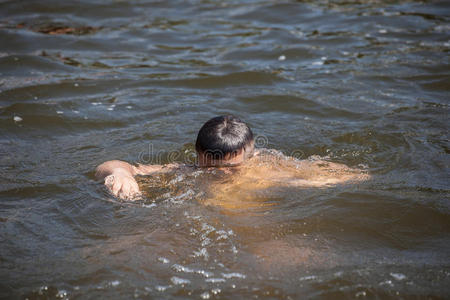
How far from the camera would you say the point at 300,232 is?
3.31 m

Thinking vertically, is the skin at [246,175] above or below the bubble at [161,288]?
above

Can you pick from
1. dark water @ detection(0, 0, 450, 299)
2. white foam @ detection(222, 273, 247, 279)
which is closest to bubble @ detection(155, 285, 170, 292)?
dark water @ detection(0, 0, 450, 299)

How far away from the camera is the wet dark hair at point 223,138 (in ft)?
12.3

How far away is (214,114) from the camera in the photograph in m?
5.94

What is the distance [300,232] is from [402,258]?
0.68 meters

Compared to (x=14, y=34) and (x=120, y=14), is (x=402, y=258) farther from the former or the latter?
(x=120, y=14)

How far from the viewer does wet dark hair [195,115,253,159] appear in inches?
148

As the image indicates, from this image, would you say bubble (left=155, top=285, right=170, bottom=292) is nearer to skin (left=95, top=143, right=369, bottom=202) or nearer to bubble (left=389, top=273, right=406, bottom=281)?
skin (left=95, top=143, right=369, bottom=202)

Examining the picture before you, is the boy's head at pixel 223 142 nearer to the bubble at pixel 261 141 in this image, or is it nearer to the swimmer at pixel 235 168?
the swimmer at pixel 235 168

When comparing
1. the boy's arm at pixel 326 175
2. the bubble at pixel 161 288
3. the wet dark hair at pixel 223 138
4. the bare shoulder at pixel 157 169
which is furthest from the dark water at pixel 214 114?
the wet dark hair at pixel 223 138

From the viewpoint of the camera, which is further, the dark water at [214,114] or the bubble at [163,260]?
the bubble at [163,260]

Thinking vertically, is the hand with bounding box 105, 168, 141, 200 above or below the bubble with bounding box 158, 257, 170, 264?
above

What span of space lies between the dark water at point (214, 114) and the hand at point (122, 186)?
104 mm

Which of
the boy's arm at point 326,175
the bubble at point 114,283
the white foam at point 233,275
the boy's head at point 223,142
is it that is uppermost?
the boy's head at point 223,142
